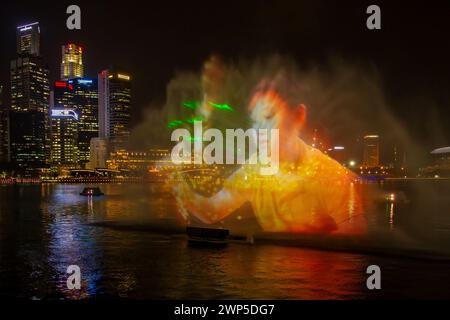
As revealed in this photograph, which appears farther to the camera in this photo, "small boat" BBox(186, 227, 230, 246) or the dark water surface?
"small boat" BBox(186, 227, 230, 246)

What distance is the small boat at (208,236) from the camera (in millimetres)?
22422

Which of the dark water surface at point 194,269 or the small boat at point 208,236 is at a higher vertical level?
the small boat at point 208,236

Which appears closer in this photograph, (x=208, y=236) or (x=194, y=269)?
(x=194, y=269)

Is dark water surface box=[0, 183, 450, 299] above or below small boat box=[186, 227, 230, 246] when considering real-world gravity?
below

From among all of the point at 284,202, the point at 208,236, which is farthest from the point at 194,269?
the point at 284,202

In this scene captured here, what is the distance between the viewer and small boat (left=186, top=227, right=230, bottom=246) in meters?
22.4

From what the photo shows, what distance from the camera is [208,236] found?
22.7 m

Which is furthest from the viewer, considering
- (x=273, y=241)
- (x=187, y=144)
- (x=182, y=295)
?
Answer: (x=187, y=144)

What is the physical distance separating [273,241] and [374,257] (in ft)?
16.0

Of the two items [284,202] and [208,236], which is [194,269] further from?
[284,202]
